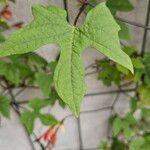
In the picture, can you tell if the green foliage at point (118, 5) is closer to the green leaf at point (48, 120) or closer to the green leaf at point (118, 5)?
the green leaf at point (118, 5)

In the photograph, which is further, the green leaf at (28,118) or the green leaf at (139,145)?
the green leaf at (139,145)

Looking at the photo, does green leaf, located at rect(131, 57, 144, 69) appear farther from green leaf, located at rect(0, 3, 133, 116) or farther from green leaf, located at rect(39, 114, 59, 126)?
green leaf, located at rect(0, 3, 133, 116)

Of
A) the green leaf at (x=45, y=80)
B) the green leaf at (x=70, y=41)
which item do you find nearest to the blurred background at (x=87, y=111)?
the green leaf at (x=45, y=80)

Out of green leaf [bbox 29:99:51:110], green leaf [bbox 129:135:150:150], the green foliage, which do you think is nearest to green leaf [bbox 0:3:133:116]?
the green foliage

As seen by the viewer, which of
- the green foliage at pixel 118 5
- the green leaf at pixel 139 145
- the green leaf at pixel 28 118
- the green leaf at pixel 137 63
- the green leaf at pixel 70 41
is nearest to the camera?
the green leaf at pixel 70 41

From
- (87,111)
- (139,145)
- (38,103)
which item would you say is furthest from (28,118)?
(139,145)

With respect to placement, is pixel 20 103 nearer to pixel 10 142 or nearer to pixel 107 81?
pixel 10 142

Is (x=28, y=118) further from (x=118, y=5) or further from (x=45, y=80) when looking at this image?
(x=118, y=5)
